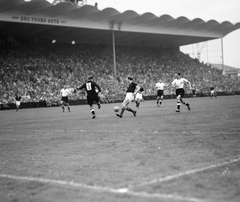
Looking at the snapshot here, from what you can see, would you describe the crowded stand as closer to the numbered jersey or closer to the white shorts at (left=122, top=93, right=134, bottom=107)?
the numbered jersey

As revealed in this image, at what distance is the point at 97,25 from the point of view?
47.9 m

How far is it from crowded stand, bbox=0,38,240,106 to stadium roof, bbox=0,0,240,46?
5.26 ft

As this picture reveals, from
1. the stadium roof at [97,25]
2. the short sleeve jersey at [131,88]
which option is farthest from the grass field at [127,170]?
the stadium roof at [97,25]

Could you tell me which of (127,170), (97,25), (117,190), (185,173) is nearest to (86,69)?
(97,25)

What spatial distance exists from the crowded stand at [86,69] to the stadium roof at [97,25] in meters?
1.60

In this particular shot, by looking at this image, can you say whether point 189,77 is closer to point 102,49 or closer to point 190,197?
point 102,49

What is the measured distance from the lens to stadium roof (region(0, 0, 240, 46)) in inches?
1613

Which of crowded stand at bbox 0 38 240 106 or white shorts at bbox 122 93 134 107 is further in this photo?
crowded stand at bbox 0 38 240 106

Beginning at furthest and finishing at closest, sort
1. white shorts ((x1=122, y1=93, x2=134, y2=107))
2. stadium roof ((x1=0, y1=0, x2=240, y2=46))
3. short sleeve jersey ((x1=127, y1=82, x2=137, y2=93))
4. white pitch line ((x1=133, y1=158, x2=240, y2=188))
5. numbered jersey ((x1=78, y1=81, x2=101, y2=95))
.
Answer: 1. stadium roof ((x1=0, y1=0, x2=240, y2=46))
2. numbered jersey ((x1=78, y1=81, x2=101, y2=95))
3. short sleeve jersey ((x1=127, y1=82, x2=137, y2=93))
4. white shorts ((x1=122, y1=93, x2=134, y2=107))
5. white pitch line ((x1=133, y1=158, x2=240, y2=188))

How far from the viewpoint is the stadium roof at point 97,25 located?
41.0m

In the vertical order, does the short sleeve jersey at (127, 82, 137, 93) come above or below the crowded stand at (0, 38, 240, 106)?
below

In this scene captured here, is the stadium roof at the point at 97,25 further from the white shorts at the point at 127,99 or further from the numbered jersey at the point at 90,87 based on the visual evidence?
the white shorts at the point at 127,99

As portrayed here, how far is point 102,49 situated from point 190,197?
52.6m

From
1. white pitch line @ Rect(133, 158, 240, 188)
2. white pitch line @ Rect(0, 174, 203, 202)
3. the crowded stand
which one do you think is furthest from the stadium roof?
white pitch line @ Rect(133, 158, 240, 188)
